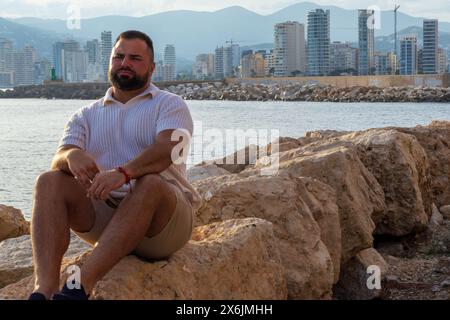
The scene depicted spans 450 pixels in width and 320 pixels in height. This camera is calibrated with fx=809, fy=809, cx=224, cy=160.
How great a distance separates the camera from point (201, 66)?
147 metres

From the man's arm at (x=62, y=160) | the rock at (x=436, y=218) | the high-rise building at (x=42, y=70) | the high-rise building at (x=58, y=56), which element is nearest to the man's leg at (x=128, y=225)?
the man's arm at (x=62, y=160)

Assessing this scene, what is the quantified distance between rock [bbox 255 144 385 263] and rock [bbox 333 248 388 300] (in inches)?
2.8

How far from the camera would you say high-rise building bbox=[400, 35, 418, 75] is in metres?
112

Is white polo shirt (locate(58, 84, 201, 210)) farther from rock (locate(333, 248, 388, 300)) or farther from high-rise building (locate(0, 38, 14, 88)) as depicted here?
high-rise building (locate(0, 38, 14, 88))

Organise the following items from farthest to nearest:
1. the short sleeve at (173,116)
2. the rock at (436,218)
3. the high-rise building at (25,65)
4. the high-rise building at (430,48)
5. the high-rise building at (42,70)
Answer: the high-rise building at (430,48)
the high-rise building at (42,70)
the high-rise building at (25,65)
the rock at (436,218)
the short sleeve at (173,116)

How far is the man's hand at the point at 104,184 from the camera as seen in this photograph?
134 inches

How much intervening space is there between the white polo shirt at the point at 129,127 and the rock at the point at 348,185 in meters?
1.75

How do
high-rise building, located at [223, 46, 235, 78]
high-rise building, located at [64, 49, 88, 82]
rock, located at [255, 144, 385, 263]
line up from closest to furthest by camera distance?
rock, located at [255, 144, 385, 263], high-rise building, located at [64, 49, 88, 82], high-rise building, located at [223, 46, 235, 78]

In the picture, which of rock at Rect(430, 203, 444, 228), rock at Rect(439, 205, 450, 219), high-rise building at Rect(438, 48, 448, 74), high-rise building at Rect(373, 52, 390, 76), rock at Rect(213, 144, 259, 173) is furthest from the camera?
high-rise building at Rect(373, 52, 390, 76)

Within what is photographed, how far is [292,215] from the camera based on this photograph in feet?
14.5

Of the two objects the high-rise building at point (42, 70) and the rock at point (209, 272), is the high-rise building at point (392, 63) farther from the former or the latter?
the rock at point (209, 272)

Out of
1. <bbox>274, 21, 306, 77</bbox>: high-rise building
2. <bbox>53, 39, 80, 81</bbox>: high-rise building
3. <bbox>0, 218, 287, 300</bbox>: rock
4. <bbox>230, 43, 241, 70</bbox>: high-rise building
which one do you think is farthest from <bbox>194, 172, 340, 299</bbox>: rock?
<bbox>230, 43, 241, 70</bbox>: high-rise building
